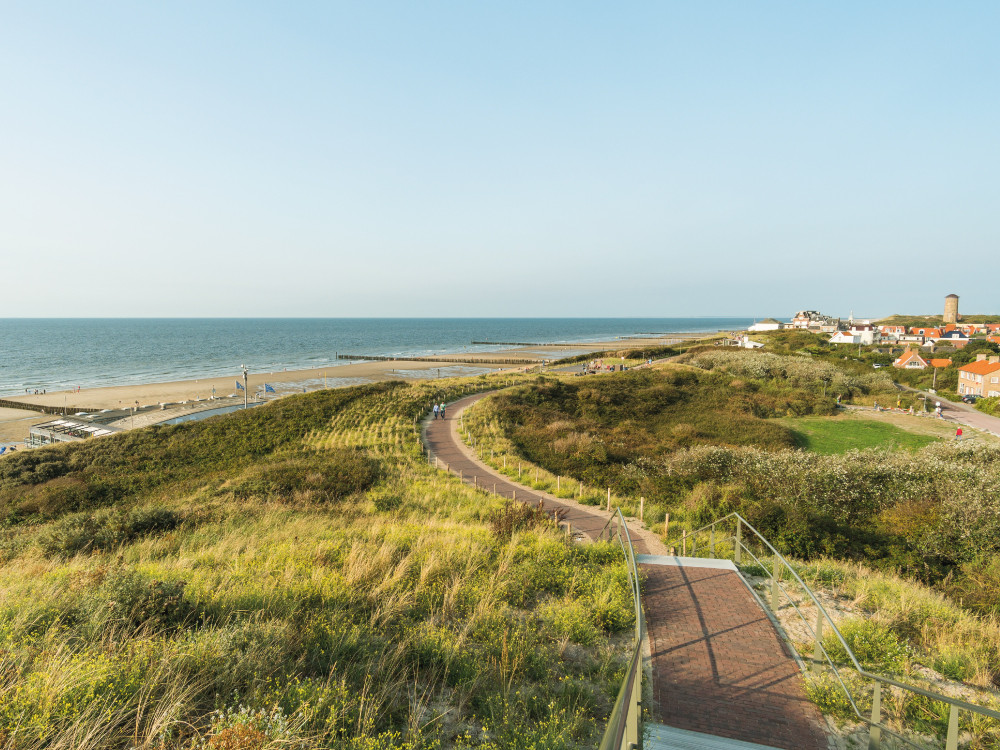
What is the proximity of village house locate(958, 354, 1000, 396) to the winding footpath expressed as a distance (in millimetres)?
63138

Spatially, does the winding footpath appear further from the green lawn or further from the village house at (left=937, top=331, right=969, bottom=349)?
the village house at (left=937, top=331, right=969, bottom=349)

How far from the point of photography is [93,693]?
371 cm

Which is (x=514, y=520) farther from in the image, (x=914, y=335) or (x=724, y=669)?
(x=914, y=335)

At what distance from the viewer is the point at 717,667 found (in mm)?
6293

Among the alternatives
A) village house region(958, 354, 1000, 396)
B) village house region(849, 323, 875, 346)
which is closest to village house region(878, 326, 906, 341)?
village house region(849, 323, 875, 346)

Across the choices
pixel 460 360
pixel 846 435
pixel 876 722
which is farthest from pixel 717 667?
pixel 460 360

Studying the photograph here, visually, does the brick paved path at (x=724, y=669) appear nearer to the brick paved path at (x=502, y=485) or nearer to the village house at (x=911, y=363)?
the brick paved path at (x=502, y=485)

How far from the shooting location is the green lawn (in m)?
31.2

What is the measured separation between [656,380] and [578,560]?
42347mm

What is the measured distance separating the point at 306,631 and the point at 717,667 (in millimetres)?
5285

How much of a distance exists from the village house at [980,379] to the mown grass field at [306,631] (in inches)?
2537

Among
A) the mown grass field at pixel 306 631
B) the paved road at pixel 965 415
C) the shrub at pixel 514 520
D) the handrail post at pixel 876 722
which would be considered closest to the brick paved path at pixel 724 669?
the handrail post at pixel 876 722

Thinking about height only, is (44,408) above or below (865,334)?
below

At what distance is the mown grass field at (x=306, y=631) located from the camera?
149 inches
